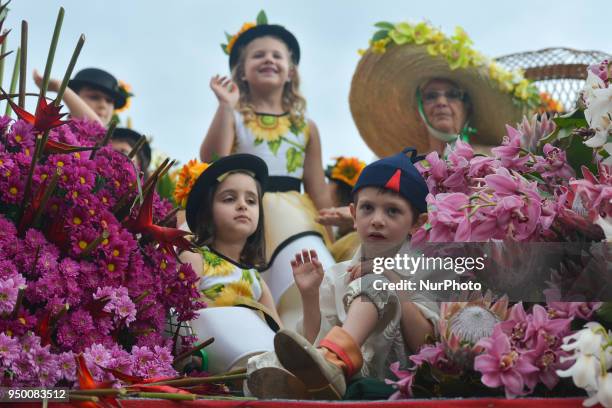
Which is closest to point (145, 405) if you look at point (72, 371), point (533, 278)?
point (72, 371)

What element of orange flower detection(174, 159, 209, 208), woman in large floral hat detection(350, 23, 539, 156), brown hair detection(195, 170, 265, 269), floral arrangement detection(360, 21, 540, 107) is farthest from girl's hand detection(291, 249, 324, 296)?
floral arrangement detection(360, 21, 540, 107)

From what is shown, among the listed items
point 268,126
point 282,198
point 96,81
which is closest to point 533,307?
point 282,198

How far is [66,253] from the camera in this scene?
7.49 feet

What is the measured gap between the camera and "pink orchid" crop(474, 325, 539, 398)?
5.86 ft

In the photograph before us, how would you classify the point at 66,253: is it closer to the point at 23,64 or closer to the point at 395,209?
the point at 23,64

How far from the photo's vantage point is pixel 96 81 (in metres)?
4.95

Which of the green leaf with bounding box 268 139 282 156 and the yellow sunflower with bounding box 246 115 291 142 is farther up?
the yellow sunflower with bounding box 246 115 291 142

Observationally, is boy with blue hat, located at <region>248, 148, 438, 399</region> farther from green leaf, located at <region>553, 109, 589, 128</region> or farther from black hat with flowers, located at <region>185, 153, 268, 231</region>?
black hat with flowers, located at <region>185, 153, 268, 231</region>

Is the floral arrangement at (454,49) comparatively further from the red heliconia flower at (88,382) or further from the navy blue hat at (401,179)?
the red heliconia flower at (88,382)

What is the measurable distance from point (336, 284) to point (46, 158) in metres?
0.90

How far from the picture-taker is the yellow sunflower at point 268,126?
4.77 metres

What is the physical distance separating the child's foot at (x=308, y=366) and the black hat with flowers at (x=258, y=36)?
3.16 meters

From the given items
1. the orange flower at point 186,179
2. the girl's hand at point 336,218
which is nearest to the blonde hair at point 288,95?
the girl's hand at point 336,218

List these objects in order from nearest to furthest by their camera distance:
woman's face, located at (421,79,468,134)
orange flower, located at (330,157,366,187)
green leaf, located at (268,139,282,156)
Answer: green leaf, located at (268,139,282,156) → woman's face, located at (421,79,468,134) → orange flower, located at (330,157,366,187)
